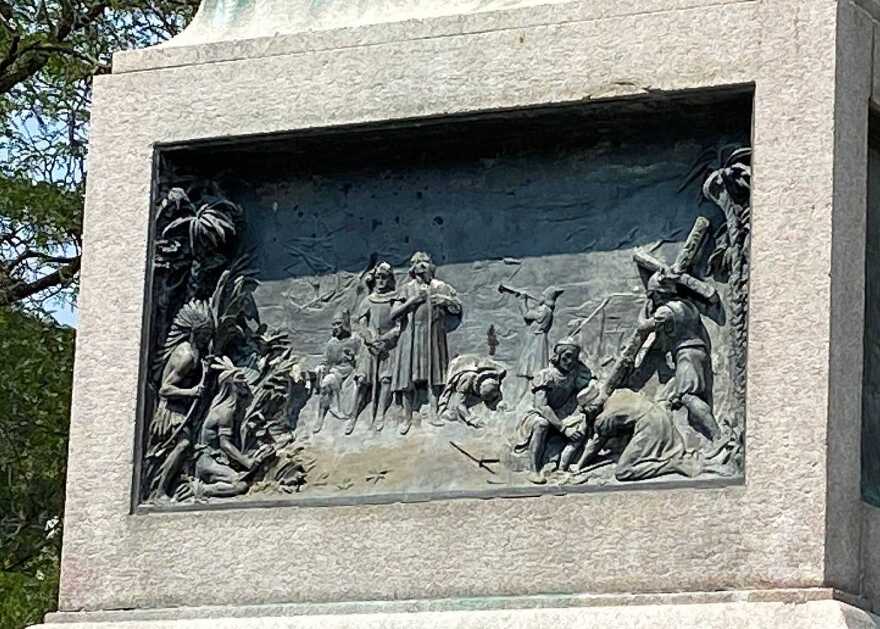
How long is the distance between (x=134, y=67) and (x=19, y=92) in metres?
8.32

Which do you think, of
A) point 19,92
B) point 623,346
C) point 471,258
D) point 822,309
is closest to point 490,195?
point 471,258

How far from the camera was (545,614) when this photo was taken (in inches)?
329

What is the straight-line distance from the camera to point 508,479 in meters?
8.72

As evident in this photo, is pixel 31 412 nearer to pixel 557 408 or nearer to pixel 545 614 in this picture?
pixel 557 408

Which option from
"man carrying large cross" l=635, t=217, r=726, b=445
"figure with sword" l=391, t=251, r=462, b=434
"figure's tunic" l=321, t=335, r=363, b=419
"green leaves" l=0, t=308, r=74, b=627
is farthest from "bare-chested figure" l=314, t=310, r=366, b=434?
"green leaves" l=0, t=308, r=74, b=627

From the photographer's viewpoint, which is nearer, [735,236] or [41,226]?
[735,236]

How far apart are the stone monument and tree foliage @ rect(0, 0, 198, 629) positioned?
24.6ft

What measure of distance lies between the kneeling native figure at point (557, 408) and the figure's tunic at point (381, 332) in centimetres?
56

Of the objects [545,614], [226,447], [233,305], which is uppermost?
[233,305]

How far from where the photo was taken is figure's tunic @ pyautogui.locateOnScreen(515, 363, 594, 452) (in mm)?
8734

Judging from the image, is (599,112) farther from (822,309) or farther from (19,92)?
(19,92)

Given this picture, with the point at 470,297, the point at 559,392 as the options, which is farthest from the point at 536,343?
the point at 470,297

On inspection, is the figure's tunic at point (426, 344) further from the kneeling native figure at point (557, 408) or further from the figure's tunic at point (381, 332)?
the kneeling native figure at point (557, 408)

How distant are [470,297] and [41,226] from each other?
8627 mm
